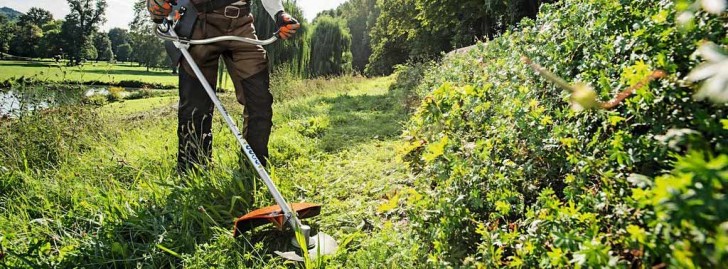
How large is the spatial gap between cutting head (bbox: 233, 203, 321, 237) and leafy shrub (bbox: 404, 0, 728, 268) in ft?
2.39

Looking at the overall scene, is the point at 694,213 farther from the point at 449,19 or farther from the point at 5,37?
the point at 5,37

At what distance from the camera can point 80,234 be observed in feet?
7.78

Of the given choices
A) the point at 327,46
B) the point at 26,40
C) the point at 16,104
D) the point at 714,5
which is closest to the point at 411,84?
the point at 16,104

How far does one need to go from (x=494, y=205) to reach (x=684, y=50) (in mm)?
871

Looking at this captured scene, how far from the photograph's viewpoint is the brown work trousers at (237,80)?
3357mm

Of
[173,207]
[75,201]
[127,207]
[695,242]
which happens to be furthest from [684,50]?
[75,201]

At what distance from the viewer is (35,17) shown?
33062 millimetres

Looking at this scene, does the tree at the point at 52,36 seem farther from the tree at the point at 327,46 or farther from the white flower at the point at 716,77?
the white flower at the point at 716,77

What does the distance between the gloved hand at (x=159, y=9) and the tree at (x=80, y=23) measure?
119ft

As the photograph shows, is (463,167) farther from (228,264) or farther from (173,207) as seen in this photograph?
(173,207)

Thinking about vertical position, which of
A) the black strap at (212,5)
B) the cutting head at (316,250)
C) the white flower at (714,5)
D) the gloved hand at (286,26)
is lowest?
the cutting head at (316,250)

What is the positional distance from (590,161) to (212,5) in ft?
9.75

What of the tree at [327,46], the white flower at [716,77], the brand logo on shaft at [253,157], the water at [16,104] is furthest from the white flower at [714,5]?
the tree at [327,46]

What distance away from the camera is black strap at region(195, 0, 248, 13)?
333 cm
